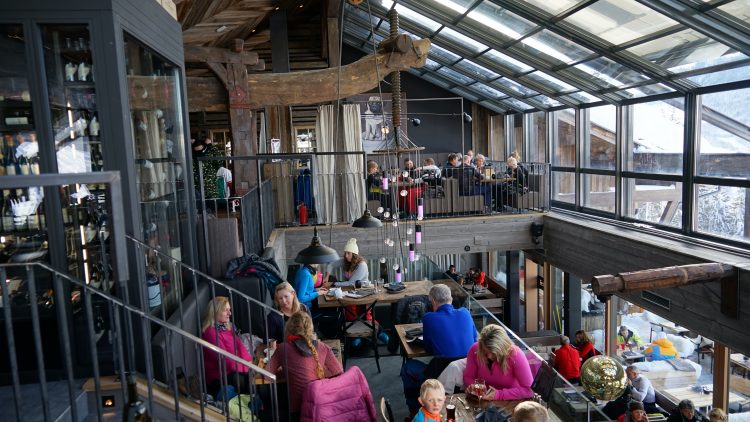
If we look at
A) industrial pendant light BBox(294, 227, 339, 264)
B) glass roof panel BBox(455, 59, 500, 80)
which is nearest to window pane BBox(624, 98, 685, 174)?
glass roof panel BBox(455, 59, 500, 80)

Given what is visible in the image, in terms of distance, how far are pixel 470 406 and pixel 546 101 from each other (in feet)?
31.8

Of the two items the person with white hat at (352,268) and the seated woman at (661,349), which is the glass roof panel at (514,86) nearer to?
the seated woman at (661,349)

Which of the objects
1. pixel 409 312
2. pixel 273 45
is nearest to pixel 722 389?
pixel 409 312

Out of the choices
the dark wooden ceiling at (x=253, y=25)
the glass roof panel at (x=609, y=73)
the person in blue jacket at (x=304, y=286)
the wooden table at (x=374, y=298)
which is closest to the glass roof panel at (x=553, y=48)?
the glass roof panel at (x=609, y=73)

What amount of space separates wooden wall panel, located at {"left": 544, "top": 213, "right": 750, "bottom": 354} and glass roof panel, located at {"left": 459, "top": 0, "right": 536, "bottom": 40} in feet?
10.7

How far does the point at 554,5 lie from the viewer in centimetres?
721

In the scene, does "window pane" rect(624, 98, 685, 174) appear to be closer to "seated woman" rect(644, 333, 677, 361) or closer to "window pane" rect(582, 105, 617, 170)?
"window pane" rect(582, 105, 617, 170)

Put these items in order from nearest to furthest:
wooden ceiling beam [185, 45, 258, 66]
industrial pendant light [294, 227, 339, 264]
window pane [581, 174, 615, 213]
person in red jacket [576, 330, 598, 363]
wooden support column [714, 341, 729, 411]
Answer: industrial pendant light [294, 227, 339, 264]
wooden support column [714, 341, 729, 411]
wooden ceiling beam [185, 45, 258, 66]
person in red jacket [576, 330, 598, 363]
window pane [581, 174, 615, 213]

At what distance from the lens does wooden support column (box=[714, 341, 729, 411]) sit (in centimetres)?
636

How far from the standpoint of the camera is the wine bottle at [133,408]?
4.43ft

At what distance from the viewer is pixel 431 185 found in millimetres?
10133

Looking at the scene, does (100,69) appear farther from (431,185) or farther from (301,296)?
(431,185)

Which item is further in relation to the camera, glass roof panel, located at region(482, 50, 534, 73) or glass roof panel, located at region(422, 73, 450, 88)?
glass roof panel, located at region(422, 73, 450, 88)

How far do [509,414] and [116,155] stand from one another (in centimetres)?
299
